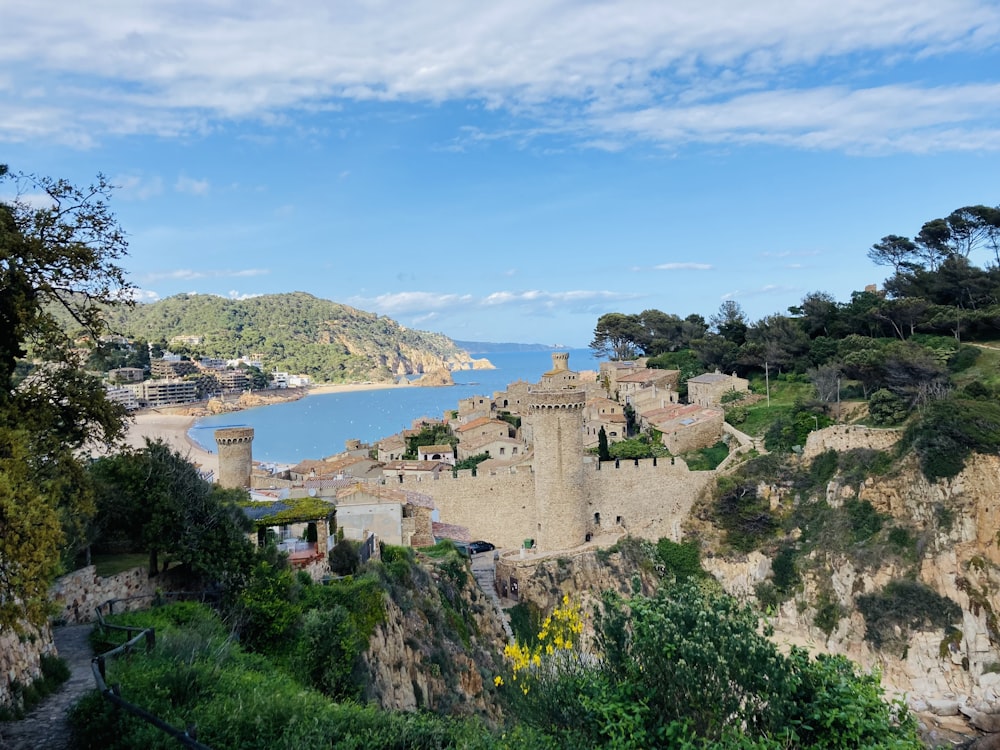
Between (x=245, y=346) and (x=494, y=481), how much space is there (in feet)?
399

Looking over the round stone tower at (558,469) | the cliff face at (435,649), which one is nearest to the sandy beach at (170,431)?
the round stone tower at (558,469)

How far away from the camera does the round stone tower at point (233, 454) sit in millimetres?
21047

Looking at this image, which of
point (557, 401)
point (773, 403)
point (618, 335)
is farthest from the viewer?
point (618, 335)

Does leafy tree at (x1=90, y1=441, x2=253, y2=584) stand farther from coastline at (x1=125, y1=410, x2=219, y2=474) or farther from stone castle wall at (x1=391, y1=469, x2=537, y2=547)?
coastline at (x1=125, y1=410, x2=219, y2=474)

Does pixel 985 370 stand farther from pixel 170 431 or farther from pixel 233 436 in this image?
pixel 170 431

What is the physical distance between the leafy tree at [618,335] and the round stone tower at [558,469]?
116ft

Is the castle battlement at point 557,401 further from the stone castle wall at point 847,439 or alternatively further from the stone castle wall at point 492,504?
the stone castle wall at point 847,439

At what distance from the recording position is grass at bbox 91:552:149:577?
394 inches

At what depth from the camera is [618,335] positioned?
57688 mm

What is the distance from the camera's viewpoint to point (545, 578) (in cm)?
2152

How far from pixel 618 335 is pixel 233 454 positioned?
40.7 meters

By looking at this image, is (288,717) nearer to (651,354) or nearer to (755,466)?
(755,466)

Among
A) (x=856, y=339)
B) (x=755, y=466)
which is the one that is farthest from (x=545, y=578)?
(x=856, y=339)

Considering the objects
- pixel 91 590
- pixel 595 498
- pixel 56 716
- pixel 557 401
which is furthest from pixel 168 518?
pixel 595 498
